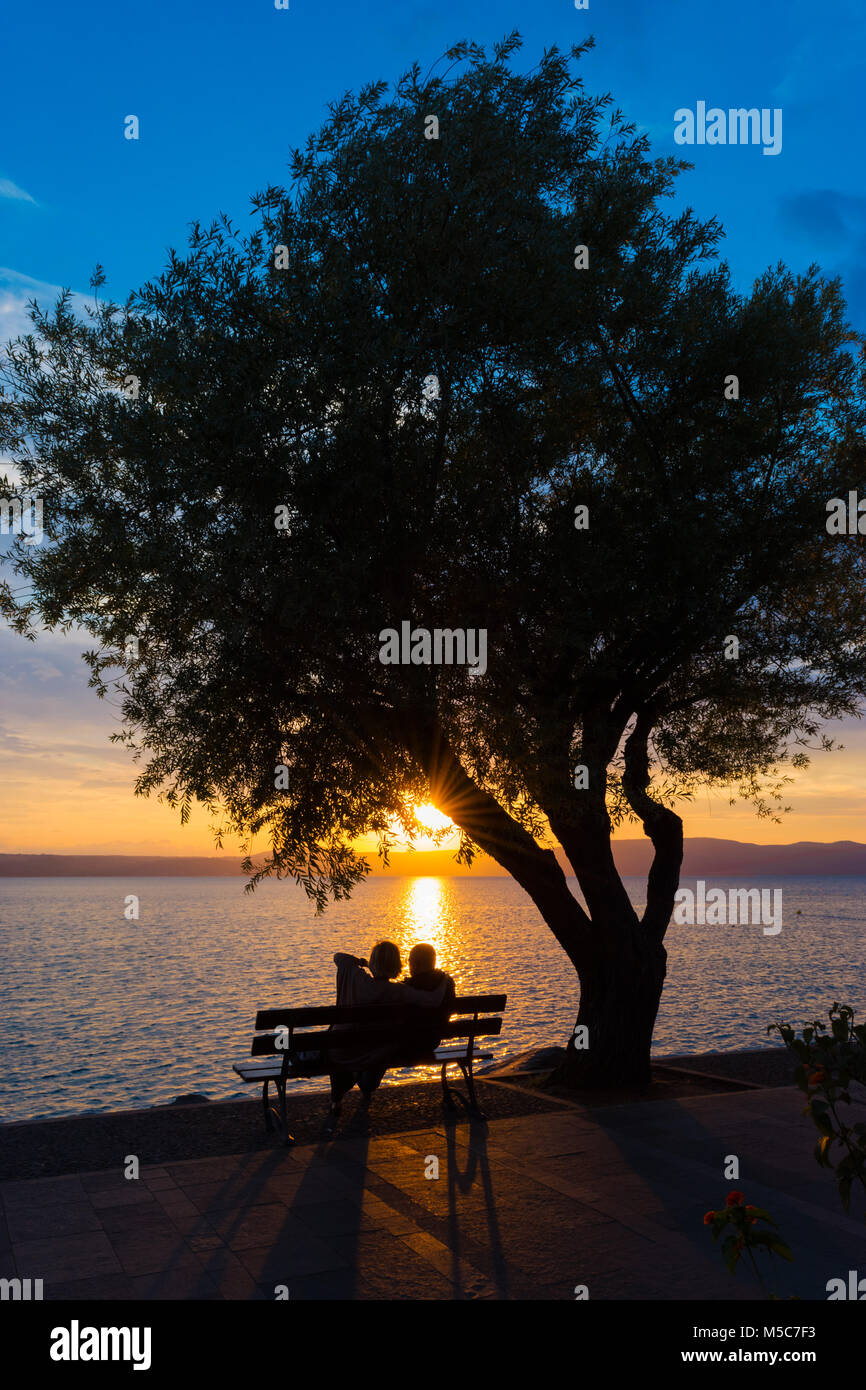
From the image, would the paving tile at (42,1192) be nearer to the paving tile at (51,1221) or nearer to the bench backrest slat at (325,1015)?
the paving tile at (51,1221)

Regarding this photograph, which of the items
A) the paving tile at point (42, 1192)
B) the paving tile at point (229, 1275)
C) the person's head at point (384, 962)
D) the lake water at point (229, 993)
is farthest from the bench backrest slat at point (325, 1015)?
the lake water at point (229, 993)

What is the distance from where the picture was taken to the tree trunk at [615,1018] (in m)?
12.5

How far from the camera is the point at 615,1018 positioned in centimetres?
1255

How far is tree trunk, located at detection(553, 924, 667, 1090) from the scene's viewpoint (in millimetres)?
12477

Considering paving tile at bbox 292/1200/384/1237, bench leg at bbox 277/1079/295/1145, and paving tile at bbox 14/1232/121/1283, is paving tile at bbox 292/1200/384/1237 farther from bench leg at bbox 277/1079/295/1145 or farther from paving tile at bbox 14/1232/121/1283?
bench leg at bbox 277/1079/295/1145

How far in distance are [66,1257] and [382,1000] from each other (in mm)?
4369

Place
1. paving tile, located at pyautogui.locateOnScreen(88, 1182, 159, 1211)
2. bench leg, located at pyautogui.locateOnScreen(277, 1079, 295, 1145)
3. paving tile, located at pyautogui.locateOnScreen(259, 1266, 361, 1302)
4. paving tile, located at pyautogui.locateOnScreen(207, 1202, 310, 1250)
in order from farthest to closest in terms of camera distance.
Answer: bench leg, located at pyautogui.locateOnScreen(277, 1079, 295, 1145), paving tile, located at pyautogui.locateOnScreen(88, 1182, 159, 1211), paving tile, located at pyautogui.locateOnScreen(207, 1202, 310, 1250), paving tile, located at pyautogui.locateOnScreen(259, 1266, 361, 1302)

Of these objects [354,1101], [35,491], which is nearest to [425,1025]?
[354,1101]

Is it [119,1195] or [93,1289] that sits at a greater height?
[93,1289]

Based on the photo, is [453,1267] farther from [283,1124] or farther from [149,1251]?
[283,1124]

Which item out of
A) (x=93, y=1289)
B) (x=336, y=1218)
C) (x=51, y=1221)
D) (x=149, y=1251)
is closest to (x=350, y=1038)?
(x=336, y=1218)

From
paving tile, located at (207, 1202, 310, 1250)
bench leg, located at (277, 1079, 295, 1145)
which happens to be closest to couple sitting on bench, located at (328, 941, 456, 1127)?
bench leg, located at (277, 1079, 295, 1145)

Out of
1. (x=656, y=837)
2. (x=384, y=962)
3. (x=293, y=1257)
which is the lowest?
(x=293, y=1257)

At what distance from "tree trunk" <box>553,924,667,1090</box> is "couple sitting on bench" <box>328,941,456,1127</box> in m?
2.62
